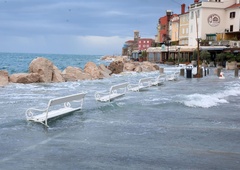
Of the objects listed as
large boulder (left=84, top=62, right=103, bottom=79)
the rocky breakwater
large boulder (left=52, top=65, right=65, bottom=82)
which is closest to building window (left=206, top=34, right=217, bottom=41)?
the rocky breakwater

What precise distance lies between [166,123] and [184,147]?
8.96 feet

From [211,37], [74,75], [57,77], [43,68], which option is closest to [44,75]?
[43,68]

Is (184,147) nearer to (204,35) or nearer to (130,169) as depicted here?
(130,169)

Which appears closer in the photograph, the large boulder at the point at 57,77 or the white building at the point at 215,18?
the large boulder at the point at 57,77

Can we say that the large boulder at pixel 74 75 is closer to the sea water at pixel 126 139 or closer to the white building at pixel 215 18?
the sea water at pixel 126 139

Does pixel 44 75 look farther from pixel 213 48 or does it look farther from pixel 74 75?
pixel 213 48

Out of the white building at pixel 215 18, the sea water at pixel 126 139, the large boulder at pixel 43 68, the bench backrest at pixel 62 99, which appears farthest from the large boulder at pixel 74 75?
the white building at pixel 215 18

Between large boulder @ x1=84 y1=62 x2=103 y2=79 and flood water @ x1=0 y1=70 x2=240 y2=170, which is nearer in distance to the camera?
flood water @ x1=0 y1=70 x2=240 y2=170

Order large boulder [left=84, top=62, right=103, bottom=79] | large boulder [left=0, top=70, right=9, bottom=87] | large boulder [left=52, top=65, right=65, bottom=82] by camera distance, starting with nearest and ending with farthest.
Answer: large boulder [left=0, top=70, right=9, bottom=87]
large boulder [left=52, top=65, right=65, bottom=82]
large boulder [left=84, top=62, right=103, bottom=79]

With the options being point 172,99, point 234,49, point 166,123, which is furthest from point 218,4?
point 166,123

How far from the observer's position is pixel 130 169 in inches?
246

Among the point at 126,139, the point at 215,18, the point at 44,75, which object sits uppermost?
the point at 215,18

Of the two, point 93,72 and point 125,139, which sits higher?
point 93,72

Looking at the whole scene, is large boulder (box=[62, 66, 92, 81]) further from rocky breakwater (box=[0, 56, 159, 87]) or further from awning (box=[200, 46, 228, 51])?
awning (box=[200, 46, 228, 51])
